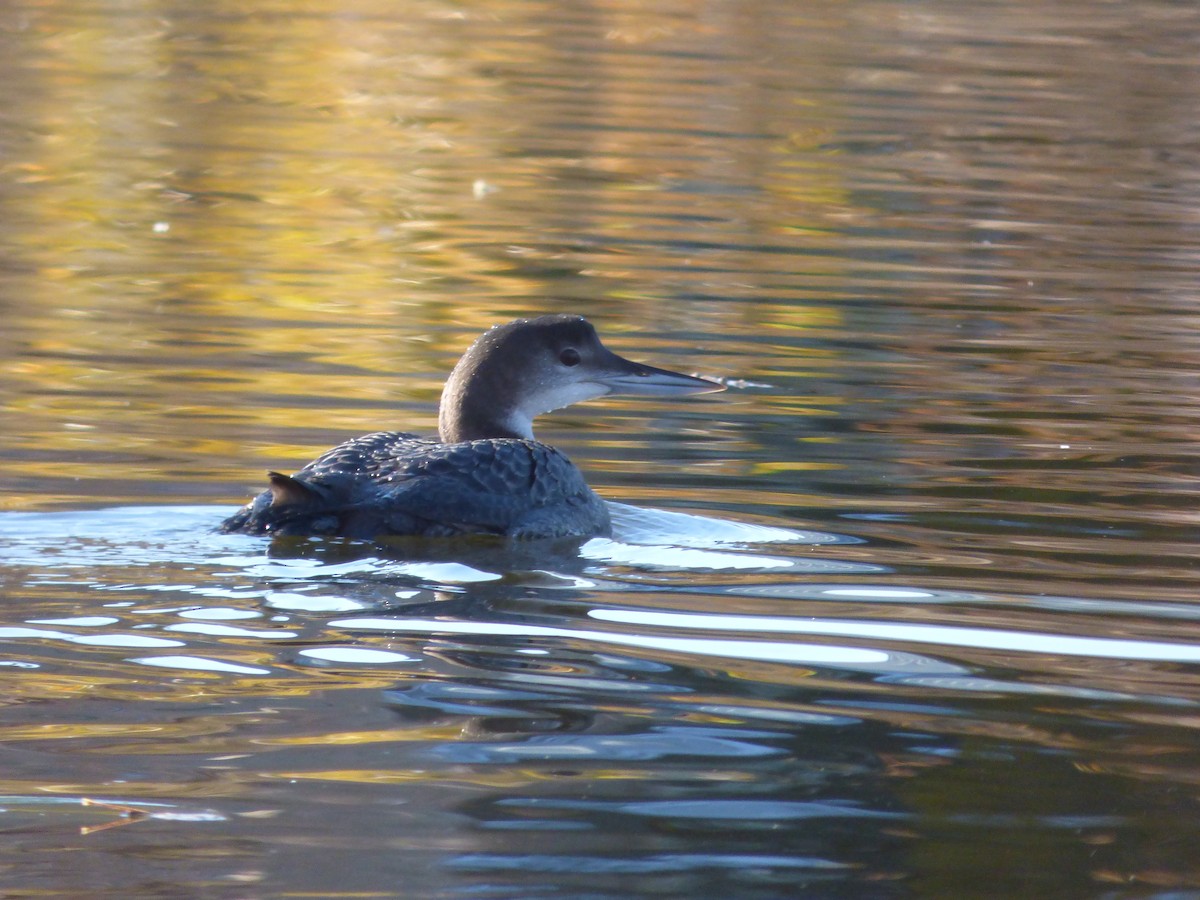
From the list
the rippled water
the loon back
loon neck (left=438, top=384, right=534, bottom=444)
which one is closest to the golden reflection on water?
the rippled water

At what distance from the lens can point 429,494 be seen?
18.7ft

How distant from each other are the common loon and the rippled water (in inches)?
3.3

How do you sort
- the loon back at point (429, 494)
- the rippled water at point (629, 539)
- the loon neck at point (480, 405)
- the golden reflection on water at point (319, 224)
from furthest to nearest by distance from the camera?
the golden reflection on water at point (319, 224)
the loon neck at point (480, 405)
the loon back at point (429, 494)
the rippled water at point (629, 539)

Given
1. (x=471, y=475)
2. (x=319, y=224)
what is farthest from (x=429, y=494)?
(x=319, y=224)

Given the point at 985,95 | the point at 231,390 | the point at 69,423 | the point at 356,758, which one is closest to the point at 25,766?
the point at 356,758

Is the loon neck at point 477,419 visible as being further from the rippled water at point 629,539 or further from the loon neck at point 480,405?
the rippled water at point 629,539

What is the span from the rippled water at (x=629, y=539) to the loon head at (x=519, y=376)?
337mm

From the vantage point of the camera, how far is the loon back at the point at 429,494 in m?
5.62

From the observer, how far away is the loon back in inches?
221

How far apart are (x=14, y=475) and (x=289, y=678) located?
7.59 ft

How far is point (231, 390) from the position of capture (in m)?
7.91

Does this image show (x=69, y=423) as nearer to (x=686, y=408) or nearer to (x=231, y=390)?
(x=231, y=390)

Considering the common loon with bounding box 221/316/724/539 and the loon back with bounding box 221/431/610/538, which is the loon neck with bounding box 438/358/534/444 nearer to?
the common loon with bounding box 221/316/724/539

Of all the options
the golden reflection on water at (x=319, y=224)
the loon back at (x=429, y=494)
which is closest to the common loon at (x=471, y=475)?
the loon back at (x=429, y=494)
